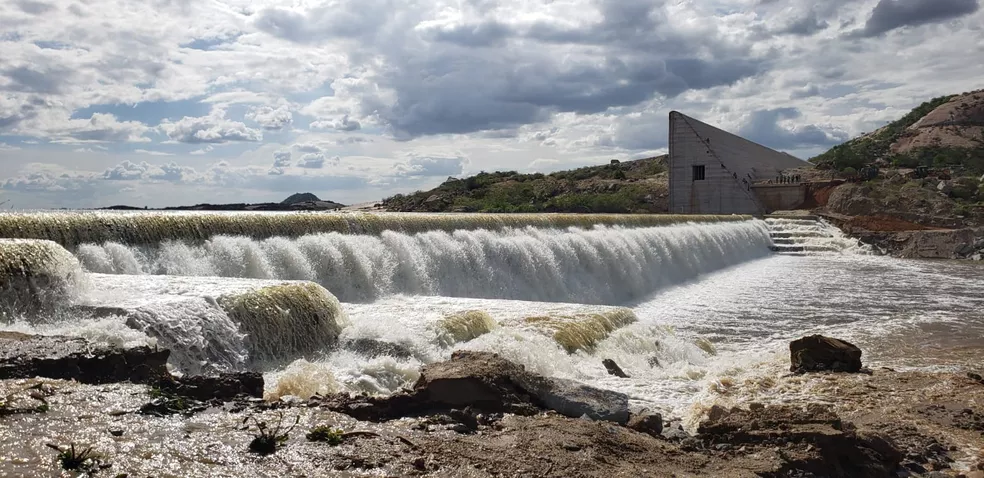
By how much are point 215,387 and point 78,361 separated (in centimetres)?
110

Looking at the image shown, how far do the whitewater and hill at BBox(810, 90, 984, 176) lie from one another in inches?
1302

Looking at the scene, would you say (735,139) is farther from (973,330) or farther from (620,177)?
(973,330)

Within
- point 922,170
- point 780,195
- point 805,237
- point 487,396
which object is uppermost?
point 922,170

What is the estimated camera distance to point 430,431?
509 cm

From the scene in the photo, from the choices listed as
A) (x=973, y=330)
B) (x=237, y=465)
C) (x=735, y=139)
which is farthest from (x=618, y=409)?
(x=735, y=139)

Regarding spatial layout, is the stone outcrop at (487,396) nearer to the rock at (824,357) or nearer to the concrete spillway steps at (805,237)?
the rock at (824,357)

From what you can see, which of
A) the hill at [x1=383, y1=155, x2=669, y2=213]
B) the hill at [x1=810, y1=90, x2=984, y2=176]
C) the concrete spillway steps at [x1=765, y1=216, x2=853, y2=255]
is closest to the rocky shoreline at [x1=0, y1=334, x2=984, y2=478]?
the concrete spillway steps at [x1=765, y1=216, x2=853, y2=255]

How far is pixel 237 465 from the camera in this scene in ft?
13.4

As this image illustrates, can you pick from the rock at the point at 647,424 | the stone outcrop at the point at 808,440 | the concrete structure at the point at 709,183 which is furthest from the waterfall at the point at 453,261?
the concrete structure at the point at 709,183

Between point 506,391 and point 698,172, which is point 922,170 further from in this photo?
point 506,391

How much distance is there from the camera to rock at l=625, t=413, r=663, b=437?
578 centimetres

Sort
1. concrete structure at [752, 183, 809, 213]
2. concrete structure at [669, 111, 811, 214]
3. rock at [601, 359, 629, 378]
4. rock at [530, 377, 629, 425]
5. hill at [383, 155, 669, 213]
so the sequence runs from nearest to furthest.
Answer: rock at [530, 377, 629, 425]
rock at [601, 359, 629, 378]
concrete structure at [752, 183, 809, 213]
concrete structure at [669, 111, 811, 214]
hill at [383, 155, 669, 213]

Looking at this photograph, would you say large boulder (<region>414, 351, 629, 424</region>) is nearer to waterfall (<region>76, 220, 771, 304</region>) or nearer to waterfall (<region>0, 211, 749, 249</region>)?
waterfall (<region>76, 220, 771, 304</region>)

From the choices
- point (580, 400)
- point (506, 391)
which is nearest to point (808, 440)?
point (580, 400)
